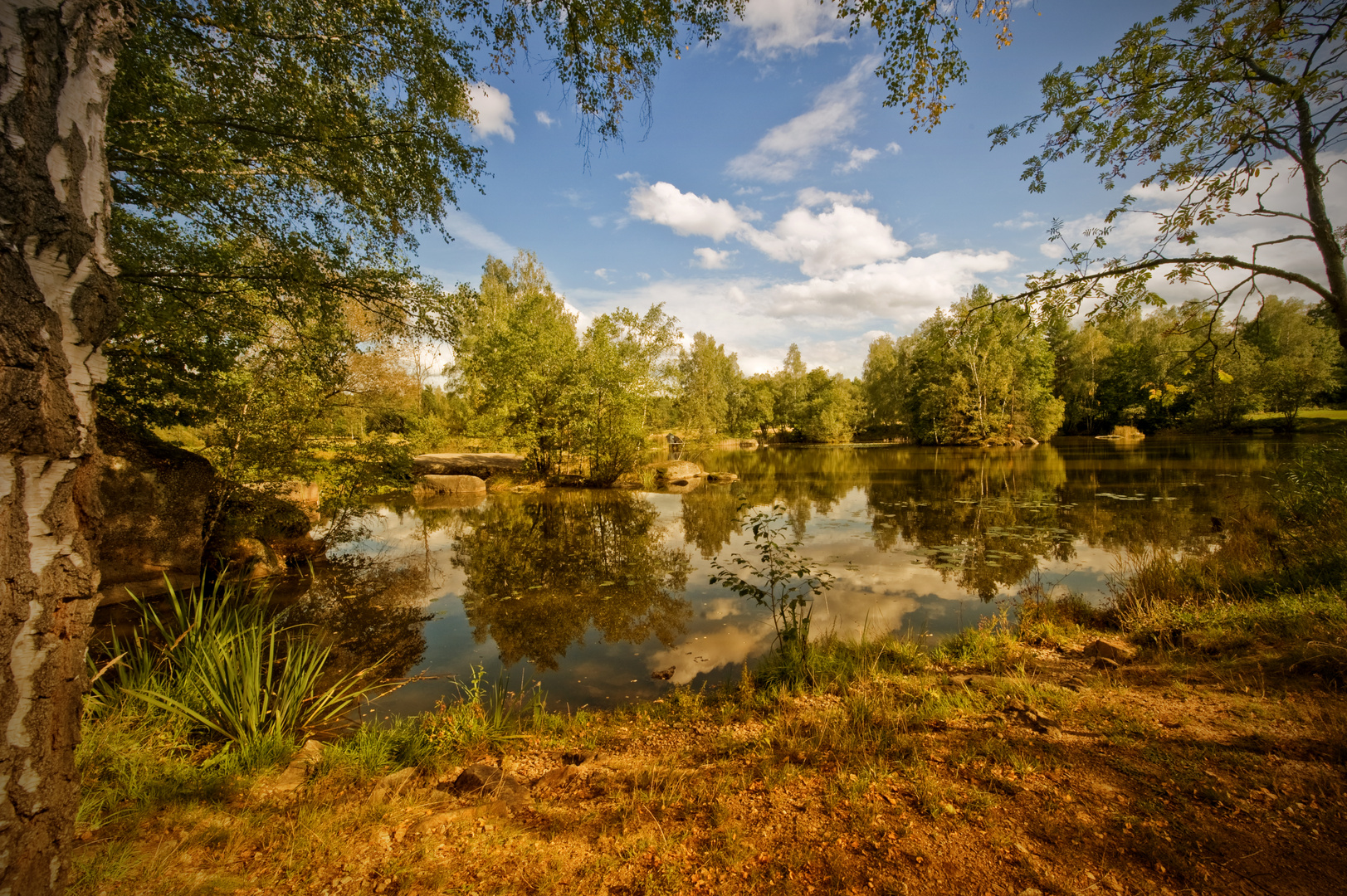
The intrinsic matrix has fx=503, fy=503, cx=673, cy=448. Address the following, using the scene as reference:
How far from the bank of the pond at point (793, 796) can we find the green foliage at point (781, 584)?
1037mm

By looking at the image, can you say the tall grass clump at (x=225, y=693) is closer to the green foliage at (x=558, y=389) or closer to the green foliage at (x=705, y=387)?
the green foliage at (x=558, y=389)

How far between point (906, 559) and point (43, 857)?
10.3 m

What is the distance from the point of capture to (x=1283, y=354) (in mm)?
37656

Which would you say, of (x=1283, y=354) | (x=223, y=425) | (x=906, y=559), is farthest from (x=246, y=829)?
(x=1283, y=354)

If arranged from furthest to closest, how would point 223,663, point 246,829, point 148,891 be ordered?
point 223,663, point 246,829, point 148,891

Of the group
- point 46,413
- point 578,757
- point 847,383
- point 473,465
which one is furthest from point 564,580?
point 847,383

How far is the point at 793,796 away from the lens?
2.87 metres

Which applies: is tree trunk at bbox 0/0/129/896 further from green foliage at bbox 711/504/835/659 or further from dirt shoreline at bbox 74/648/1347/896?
green foliage at bbox 711/504/835/659

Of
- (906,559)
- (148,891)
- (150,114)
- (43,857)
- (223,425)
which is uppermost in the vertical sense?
(150,114)

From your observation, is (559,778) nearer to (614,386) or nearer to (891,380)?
(614,386)

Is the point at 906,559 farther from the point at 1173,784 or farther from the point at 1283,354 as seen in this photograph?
the point at 1283,354

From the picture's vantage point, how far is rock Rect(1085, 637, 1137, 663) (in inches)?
192

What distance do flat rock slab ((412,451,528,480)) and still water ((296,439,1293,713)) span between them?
3263 mm

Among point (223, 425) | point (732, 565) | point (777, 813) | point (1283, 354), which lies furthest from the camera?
point (1283, 354)
